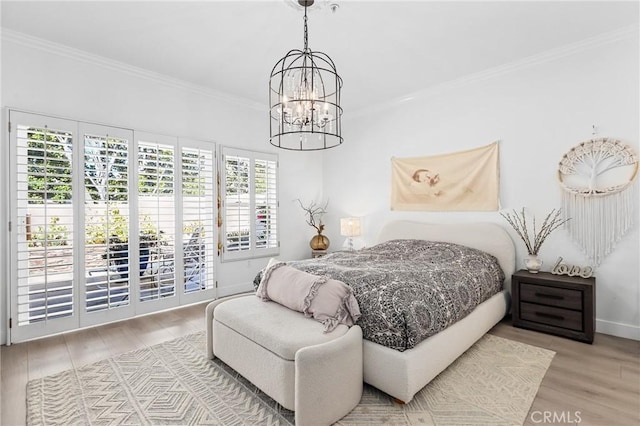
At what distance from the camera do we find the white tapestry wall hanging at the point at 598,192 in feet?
9.09

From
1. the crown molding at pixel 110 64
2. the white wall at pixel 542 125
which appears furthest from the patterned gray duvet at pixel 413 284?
the crown molding at pixel 110 64

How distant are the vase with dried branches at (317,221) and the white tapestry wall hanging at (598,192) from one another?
309 centimetres

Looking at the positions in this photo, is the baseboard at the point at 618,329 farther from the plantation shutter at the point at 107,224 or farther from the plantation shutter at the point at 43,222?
the plantation shutter at the point at 43,222

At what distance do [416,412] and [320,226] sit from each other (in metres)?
3.43

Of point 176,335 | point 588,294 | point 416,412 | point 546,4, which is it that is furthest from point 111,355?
point 546,4

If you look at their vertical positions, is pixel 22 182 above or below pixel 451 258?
above

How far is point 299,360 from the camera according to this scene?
162 centimetres

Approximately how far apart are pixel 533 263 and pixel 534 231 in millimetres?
389

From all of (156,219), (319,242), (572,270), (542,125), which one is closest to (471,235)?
(572,270)

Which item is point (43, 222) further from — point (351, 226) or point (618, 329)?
point (618, 329)

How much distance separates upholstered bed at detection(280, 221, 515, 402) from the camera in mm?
1849

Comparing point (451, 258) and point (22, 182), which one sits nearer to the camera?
point (22, 182)

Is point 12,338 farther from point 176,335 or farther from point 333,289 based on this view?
point 333,289

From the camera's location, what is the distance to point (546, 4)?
2414 mm
